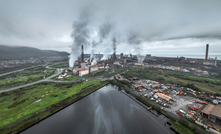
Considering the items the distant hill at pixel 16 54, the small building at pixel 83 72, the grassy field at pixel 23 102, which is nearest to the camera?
the grassy field at pixel 23 102

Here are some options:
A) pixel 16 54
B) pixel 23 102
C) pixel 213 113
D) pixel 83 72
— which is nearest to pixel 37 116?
pixel 23 102

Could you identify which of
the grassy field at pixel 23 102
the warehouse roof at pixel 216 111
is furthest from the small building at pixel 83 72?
the warehouse roof at pixel 216 111

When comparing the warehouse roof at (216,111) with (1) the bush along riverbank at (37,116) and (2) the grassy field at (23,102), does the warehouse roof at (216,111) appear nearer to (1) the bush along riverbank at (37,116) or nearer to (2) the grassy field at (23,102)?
(1) the bush along riverbank at (37,116)

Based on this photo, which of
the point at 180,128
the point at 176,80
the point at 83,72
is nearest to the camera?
the point at 180,128

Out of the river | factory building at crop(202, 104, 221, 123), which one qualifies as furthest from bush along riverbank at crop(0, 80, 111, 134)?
factory building at crop(202, 104, 221, 123)

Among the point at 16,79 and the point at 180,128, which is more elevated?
the point at 16,79

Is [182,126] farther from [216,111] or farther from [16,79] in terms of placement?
[16,79]

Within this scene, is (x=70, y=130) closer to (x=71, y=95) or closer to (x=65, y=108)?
(x=65, y=108)

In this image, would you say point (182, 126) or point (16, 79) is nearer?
point (182, 126)

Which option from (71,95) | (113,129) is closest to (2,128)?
(71,95)
